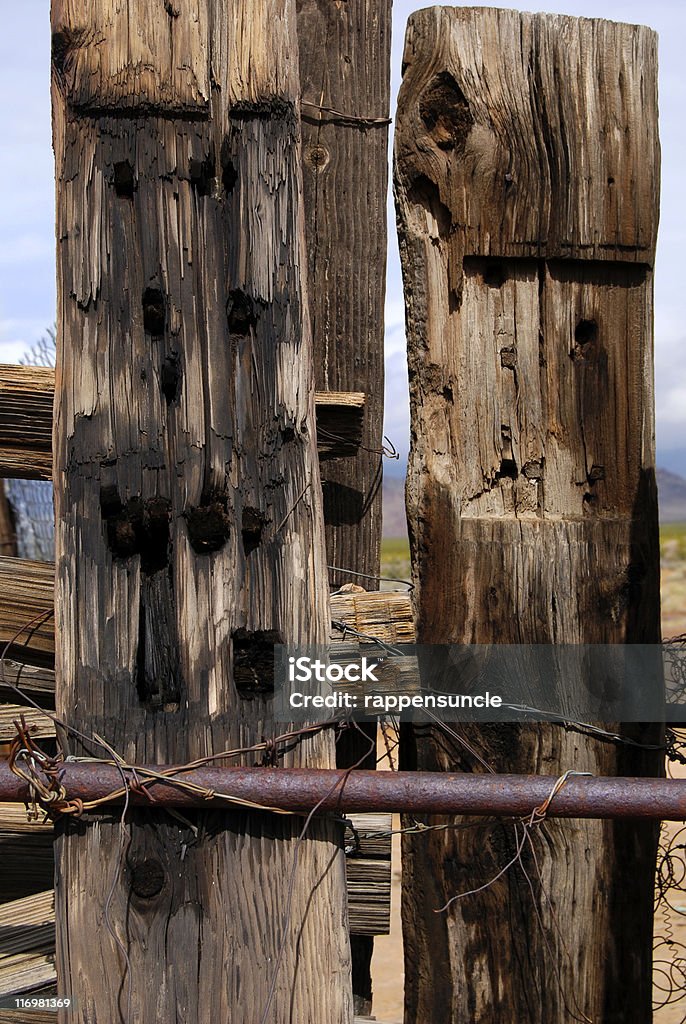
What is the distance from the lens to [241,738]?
1694 mm

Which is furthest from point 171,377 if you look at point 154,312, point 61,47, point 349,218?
point 349,218

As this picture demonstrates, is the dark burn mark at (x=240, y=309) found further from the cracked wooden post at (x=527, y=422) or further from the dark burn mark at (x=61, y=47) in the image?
the dark burn mark at (x=61, y=47)

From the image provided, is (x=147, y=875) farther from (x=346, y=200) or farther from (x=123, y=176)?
(x=346, y=200)

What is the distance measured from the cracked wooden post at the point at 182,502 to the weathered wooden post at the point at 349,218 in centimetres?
71

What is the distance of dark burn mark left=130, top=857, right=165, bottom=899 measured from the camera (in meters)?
1.68

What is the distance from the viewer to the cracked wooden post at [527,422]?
1924 millimetres

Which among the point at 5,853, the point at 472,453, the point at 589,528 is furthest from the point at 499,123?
the point at 5,853

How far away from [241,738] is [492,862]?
0.64 metres

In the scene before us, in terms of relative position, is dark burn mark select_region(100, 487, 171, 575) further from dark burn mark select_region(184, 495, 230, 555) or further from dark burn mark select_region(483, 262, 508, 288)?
dark burn mark select_region(483, 262, 508, 288)

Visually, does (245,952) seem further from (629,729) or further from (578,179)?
(578,179)

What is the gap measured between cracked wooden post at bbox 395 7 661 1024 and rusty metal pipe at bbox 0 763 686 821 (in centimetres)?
27

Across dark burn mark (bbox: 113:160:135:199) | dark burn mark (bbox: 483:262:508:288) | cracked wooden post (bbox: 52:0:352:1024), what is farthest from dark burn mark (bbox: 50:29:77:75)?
dark burn mark (bbox: 483:262:508:288)

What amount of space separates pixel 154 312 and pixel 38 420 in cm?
76

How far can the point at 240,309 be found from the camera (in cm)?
173
